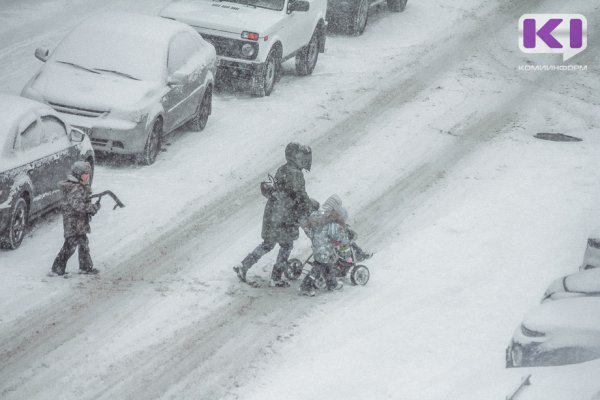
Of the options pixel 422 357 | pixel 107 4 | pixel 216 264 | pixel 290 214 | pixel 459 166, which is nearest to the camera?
pixel 422 357

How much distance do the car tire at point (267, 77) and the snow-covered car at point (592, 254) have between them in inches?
338

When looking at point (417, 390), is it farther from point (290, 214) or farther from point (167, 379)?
point (290, 214)

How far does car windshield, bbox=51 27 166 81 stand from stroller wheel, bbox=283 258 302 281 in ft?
16.7

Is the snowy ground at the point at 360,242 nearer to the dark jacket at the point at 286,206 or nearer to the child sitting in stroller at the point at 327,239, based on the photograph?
the child sitting in stroller at the point at 327,239

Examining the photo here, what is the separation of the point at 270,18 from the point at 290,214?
27.2 feet

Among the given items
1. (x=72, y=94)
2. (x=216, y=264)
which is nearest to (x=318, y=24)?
(x=72, y=94)

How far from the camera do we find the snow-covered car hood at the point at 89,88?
15750mm

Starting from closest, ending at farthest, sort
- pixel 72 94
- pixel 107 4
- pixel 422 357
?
pixel 422 357 < pixel 72 94 < pixel 107 4

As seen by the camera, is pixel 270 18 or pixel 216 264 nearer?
pixel 216 264

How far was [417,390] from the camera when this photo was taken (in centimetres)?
988

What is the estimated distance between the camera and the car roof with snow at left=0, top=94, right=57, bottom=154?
42.2 ft

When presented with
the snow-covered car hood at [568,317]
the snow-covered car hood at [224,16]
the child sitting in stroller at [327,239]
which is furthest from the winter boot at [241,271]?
the snow-covered car hood at [224,16]

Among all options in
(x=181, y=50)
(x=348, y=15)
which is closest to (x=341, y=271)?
(x=181, y=50)

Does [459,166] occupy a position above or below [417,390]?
below
